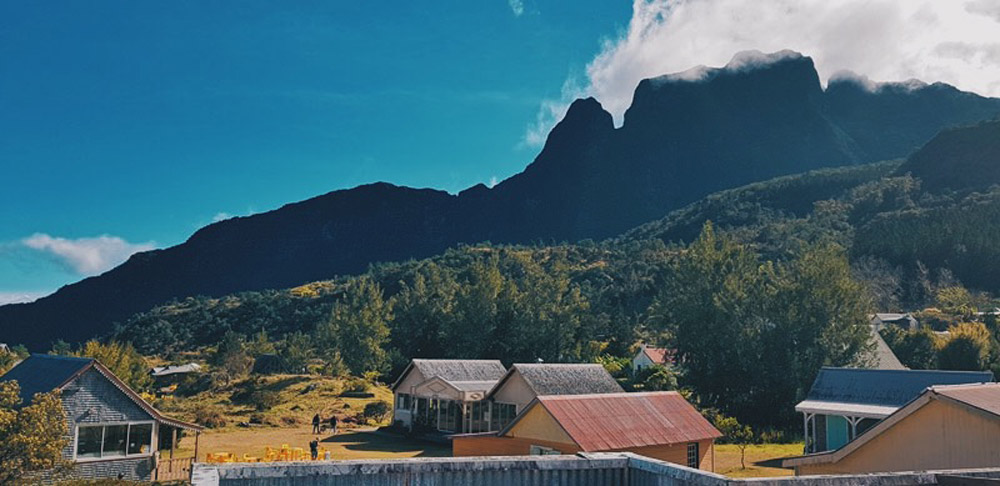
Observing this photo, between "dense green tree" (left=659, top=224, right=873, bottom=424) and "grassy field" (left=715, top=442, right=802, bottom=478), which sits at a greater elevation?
"dense green tree" (left=659, top=224, right=873, bottom=424)

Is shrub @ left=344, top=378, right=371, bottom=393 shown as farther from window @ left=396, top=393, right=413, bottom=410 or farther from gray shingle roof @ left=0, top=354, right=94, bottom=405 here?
gray shingle roof @ left=0, top=354, right=94, bottom=405

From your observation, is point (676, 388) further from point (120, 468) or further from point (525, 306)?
point (120, 468)

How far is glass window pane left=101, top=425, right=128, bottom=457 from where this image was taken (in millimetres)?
22984

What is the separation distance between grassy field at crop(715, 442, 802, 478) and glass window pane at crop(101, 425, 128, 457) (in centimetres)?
1982

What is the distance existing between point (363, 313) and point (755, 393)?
30.5m

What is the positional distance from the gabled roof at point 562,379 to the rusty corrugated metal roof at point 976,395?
17.9 metres

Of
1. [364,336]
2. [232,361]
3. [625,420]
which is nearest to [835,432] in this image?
[625,420]

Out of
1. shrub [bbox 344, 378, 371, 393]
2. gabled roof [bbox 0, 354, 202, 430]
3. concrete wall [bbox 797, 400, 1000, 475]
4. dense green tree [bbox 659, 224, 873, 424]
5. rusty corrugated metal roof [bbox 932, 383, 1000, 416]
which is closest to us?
concrete wall [bbox 797, 400, 1000, 475]

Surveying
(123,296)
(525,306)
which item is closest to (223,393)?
(525,306)

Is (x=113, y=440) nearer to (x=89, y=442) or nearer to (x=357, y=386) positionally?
(x=89, y=442)

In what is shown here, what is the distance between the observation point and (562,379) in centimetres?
3022

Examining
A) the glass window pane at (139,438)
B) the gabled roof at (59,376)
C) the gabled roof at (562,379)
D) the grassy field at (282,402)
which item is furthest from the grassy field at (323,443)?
the gabled roof at (562,379)

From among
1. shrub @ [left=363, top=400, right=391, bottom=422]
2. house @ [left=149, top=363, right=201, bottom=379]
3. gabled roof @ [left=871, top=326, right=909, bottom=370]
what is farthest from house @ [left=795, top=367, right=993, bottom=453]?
house @ [left=149, top=363, right=201, bottom=379]

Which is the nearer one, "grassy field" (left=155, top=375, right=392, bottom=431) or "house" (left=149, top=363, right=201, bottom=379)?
"grassy field" (left=155, top=375, right=392, bottom=431)
